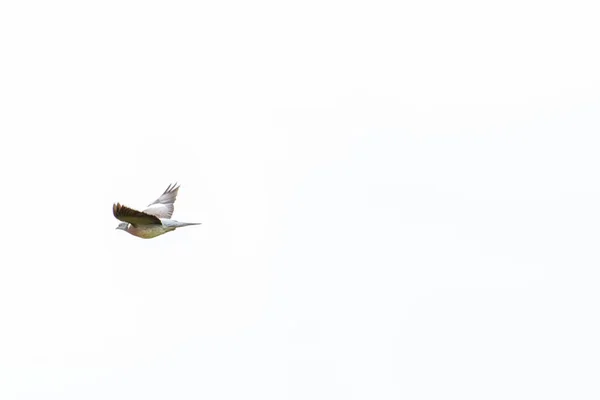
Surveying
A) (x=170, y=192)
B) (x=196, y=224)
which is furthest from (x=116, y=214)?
(x=170, y=192)

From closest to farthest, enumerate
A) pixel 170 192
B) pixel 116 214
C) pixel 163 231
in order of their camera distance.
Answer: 1. pixel 116 214
2. pixel 163 231
3. pixel 170 192

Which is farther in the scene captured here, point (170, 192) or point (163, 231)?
point (170, 192)

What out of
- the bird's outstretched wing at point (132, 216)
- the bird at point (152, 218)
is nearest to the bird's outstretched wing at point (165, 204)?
the bird at point (152, 218)

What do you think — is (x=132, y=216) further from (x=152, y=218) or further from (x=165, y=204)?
(x=165, y=204)

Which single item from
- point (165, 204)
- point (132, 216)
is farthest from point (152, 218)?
point (165, 204)

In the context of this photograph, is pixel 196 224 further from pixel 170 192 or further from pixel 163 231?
pixel 170 192

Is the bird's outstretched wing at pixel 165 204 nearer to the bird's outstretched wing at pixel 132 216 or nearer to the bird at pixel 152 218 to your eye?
the bird at pixel 152 218
